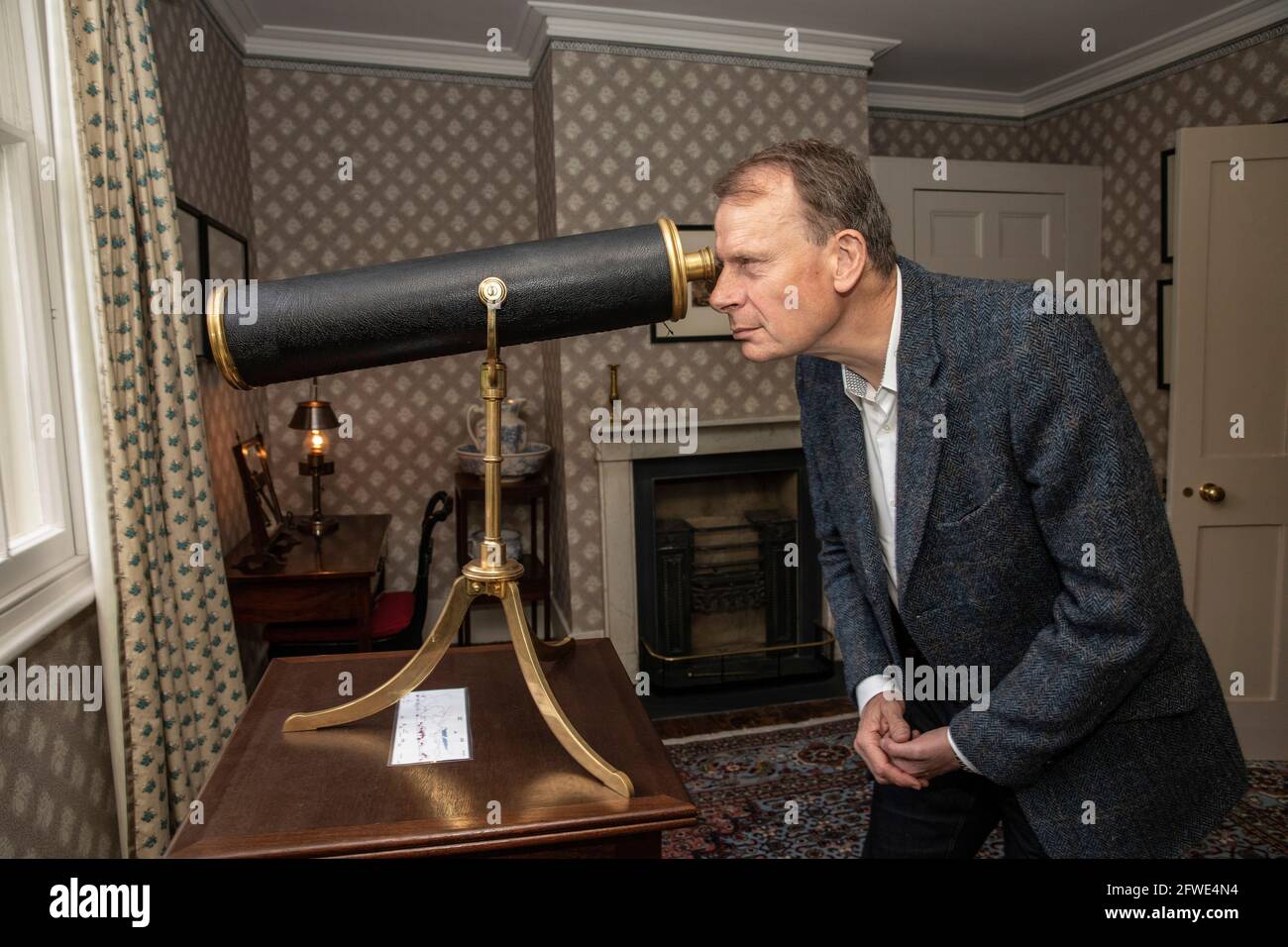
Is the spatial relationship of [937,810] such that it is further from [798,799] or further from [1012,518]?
[798,799]

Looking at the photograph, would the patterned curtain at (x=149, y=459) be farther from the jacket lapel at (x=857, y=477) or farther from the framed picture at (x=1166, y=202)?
the framed picture at (x=1166, y=202)

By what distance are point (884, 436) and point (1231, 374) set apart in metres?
2.42

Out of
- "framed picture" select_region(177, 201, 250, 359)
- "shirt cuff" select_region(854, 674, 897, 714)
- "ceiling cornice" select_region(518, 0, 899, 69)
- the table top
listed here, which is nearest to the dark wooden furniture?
the table top

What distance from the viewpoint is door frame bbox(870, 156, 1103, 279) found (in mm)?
4285

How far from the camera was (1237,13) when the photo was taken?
3793 mm

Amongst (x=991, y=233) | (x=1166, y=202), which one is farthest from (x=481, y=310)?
(x=1166, y=202)

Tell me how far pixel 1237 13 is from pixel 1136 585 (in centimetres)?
389

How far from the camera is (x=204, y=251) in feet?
10.5

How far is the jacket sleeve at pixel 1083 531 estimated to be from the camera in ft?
3.63

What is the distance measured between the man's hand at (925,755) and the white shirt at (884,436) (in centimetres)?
2

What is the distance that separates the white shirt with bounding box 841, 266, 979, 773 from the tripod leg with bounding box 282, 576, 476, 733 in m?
0.62

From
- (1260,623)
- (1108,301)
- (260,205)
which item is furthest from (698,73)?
(1260,623)

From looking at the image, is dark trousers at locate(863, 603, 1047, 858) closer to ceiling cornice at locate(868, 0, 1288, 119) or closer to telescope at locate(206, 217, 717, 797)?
telescope at locate(206, 217, 717, 797)

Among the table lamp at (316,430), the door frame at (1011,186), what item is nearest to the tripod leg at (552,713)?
the table lamp at (316,430)
